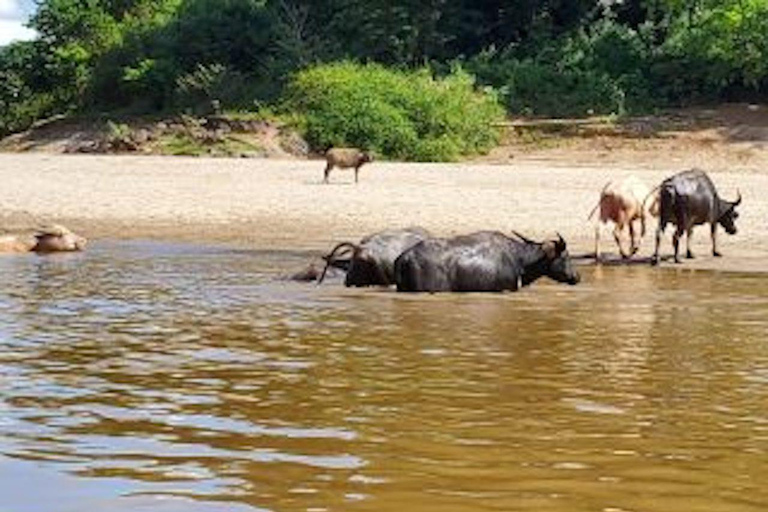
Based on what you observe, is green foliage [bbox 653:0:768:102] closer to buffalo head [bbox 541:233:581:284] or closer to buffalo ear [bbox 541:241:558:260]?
buffalo head [bbox 541:233:581:284]

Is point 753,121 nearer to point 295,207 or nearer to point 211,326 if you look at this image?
point 295,207

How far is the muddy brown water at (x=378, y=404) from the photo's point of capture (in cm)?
496

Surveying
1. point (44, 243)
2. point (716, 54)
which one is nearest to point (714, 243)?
point (44, 243)

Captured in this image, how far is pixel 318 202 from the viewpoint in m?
24.6

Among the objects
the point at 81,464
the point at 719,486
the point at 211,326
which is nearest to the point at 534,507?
the point at 719,486

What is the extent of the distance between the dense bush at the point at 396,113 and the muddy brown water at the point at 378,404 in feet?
84.1

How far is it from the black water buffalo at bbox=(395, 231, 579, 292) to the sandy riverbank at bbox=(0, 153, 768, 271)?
4.11 m

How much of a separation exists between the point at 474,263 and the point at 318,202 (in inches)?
436

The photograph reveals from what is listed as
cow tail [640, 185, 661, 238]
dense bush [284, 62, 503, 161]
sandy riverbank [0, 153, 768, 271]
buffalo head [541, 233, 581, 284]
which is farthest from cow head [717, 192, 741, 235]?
dense bush [284, 62, 503, 161]

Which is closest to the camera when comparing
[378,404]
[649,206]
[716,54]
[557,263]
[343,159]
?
[378,404]

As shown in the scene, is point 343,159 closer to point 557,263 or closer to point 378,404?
point 557,263

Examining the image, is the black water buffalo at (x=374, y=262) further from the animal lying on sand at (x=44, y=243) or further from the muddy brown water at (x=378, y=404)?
the animal lying on sand at (x=44, y=243)

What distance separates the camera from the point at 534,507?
471 centimetres

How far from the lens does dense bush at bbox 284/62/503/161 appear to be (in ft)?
125
